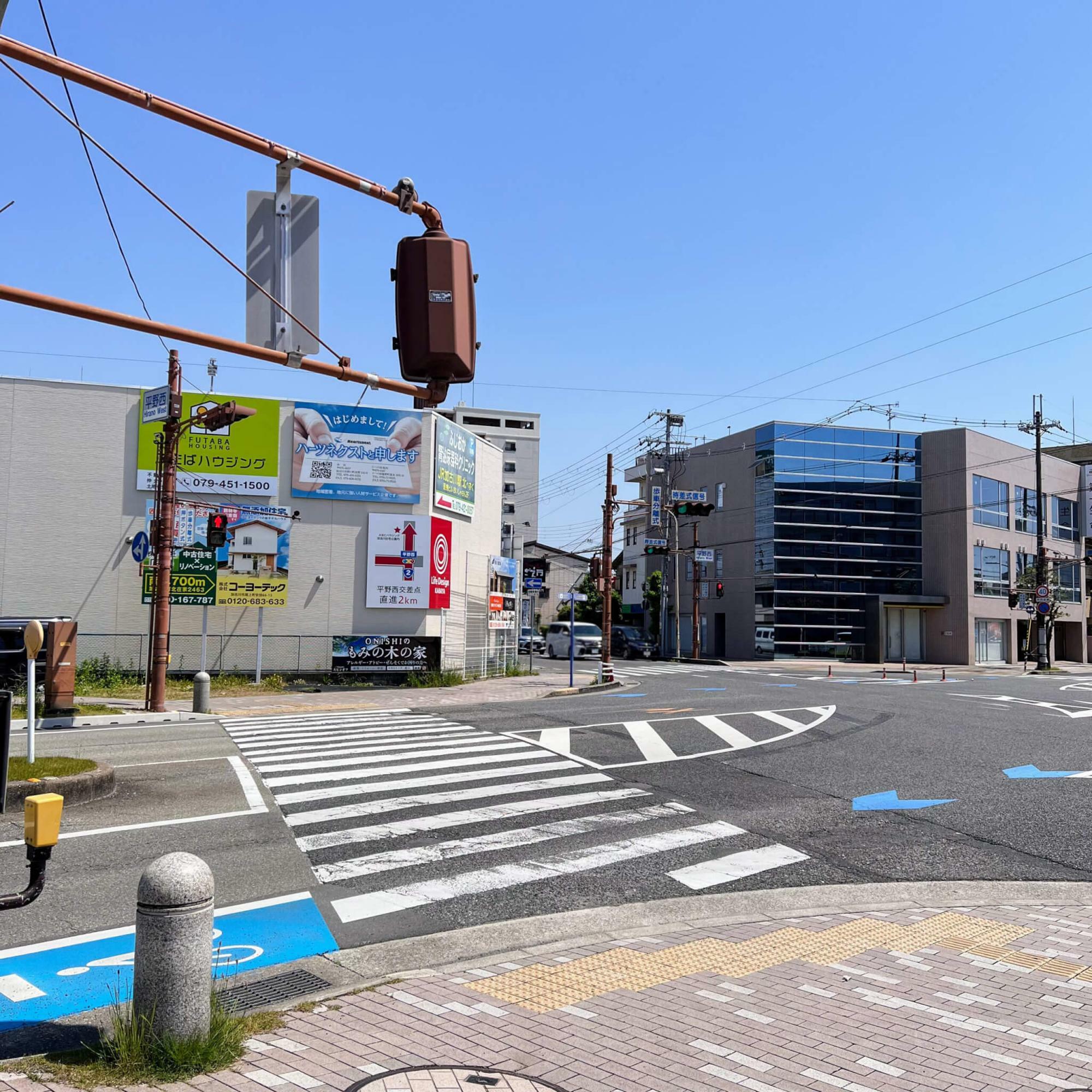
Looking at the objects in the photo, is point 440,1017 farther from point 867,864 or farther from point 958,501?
point 958,501

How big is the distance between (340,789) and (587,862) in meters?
4.13

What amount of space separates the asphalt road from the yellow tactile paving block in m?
1.24

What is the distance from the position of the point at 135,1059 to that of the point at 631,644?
56426mm

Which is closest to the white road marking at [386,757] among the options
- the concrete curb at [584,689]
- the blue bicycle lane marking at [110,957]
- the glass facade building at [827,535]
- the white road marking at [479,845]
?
the white road marking at [479,845]

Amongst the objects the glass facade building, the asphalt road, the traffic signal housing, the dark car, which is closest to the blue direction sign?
the asphalt road

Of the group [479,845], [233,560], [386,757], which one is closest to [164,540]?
[233,560]

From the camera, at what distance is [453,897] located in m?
7.38

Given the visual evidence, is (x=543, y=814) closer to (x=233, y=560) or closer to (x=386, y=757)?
(x=386, y=757)

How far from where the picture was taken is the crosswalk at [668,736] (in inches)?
569

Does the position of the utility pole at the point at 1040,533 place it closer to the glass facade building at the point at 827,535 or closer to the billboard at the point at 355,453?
the glass facade building at the point at 827,535

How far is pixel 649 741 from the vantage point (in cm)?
1588

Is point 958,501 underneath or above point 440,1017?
above

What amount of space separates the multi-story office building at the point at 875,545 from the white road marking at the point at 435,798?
4603 centimetres

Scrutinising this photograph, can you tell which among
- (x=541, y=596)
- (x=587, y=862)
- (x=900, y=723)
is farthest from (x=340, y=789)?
(x=541, y=596)
